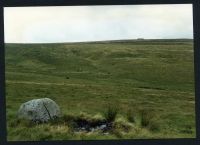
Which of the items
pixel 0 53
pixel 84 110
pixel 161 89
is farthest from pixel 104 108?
pixel 0 53

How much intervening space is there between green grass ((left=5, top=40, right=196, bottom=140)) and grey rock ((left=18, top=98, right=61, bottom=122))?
286 millimetres

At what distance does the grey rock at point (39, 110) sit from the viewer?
17562mm

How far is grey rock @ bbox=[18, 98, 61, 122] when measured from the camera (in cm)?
1756

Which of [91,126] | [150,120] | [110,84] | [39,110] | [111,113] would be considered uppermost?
[110,84]

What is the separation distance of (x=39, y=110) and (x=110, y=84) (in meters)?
3.26

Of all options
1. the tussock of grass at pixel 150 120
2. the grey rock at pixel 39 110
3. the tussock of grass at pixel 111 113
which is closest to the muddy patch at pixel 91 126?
the tussock of grass at pixel 111 113

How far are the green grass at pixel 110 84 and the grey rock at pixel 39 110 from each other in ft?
0.94

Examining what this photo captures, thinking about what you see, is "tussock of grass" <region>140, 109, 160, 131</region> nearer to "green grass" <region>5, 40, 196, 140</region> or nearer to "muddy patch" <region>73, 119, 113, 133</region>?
"green grass" <region>5, 40, 196, 140</region>

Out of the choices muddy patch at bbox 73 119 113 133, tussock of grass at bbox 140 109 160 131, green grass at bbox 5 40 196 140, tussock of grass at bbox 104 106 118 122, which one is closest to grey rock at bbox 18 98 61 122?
green grass at bbox 5 40 196 140

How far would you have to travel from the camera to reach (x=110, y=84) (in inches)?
779

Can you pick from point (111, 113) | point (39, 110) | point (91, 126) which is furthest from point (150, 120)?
point (39, 110)

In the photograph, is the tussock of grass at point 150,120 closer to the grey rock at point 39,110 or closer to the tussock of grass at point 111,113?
the tussock of grass at point 111,113

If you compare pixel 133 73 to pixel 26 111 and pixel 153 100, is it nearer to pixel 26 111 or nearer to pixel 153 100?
pixel 153 100

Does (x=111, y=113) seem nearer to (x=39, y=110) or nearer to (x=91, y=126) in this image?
(x=91, y=126)
